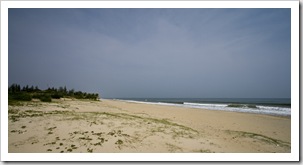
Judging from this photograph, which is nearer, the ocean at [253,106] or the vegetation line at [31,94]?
the vegetation line at [31,94]

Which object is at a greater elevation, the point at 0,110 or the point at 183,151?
the point at 0,110

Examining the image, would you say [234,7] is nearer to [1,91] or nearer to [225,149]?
[225,149]

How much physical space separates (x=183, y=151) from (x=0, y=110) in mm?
3692

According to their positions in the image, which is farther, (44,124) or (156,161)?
(44,124)

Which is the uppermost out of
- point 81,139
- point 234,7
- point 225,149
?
point 234,7

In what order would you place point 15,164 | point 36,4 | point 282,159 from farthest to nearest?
1. point 36,4
2. point 282,159
3. point 15,164

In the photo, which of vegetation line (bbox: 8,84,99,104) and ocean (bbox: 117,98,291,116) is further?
ocean (bbox: 117,98,291,116)

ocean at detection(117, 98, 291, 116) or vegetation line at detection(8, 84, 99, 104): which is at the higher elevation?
vegetation line at detection(8, 84, 99, 104)

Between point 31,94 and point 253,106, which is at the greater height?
point 31,94

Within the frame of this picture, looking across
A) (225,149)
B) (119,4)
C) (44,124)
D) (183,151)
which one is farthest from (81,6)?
(225,149)

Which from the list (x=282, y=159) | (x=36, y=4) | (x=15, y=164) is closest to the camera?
(x=15, y=164)

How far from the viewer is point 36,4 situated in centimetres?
379

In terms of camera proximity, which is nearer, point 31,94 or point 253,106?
point 31,94

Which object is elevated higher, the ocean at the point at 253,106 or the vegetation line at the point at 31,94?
the vegetation line at the point at 31,94
